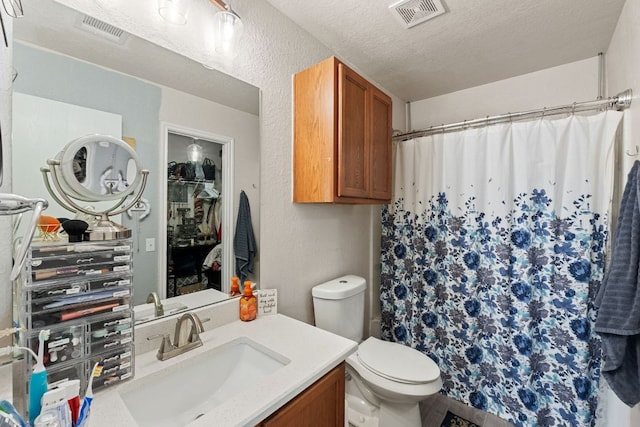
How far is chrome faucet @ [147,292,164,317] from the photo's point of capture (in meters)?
1.01

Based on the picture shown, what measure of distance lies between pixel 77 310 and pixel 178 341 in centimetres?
36

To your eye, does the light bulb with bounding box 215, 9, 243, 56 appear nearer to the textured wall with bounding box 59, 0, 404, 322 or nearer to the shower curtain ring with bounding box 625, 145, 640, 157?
the textured wall with bounding box 59, 0, 404, 322

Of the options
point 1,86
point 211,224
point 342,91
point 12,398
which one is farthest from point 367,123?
point 12,398

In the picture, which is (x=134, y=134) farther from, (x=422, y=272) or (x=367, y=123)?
(x=422, y=272)

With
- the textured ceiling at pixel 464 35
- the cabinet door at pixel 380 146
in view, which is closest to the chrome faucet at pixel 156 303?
the cabinet door at pixel 380 146

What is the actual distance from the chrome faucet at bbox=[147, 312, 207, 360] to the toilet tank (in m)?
0.69

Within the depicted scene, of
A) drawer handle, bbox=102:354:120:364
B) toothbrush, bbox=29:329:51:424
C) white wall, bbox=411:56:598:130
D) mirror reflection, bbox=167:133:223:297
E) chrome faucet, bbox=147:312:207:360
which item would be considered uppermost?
white wall, bbox=411:56:598:130

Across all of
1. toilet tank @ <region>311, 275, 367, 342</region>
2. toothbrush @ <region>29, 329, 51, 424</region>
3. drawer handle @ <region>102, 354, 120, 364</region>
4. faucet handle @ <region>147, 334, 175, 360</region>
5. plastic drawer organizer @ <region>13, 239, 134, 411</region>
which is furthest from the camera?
toilet tank @ <region>311, 275, 367, 342</region>

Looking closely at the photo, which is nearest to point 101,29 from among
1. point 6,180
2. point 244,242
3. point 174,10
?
point 174,10

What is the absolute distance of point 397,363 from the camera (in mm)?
1479

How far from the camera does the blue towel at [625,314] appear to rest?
3.16ft

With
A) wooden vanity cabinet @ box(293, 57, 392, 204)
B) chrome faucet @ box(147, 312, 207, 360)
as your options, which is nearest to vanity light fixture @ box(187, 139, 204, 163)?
wooden vanity cabinet @ box(293, 57, 392, 204)

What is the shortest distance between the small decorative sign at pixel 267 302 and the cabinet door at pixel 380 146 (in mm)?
774

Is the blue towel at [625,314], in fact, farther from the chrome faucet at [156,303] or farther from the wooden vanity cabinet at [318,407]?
the chrome faucet at [156,303]
